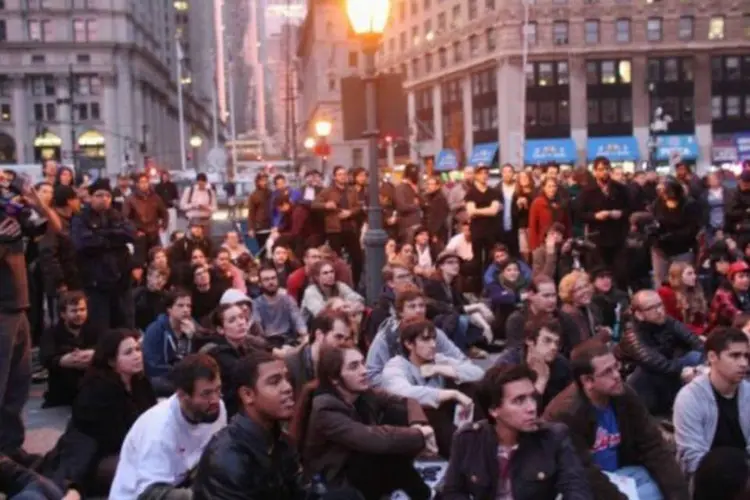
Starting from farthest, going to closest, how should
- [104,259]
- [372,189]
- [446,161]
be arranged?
1. [446,161]
2. [372,189]
3. [104,259]

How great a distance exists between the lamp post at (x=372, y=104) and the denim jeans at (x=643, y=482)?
5.24 metres

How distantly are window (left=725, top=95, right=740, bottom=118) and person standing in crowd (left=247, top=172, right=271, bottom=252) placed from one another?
176ft

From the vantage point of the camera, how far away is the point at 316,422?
18.7 ft

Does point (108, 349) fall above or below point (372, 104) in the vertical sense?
below

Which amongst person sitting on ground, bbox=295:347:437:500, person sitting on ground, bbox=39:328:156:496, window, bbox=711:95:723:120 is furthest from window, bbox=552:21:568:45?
person sitting on ground, bbox=295:347:437:500

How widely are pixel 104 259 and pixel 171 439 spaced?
16.9 feet

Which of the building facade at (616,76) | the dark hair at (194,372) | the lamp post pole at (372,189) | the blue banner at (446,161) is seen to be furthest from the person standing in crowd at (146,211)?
the blue banner at (446,161)

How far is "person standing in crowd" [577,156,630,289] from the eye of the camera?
13242 mm

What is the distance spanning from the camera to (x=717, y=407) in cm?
619

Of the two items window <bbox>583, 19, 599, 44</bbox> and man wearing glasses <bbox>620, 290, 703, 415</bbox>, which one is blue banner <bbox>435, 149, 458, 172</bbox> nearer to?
window <bbox>583, 19, 599, 44</bbox>

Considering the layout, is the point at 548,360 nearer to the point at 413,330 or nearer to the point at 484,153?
the point at 413,330

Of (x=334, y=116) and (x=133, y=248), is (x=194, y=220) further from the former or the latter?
(x=334, y=116)

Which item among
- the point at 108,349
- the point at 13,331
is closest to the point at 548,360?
the point at 108,349

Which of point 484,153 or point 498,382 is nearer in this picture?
point 498,382
